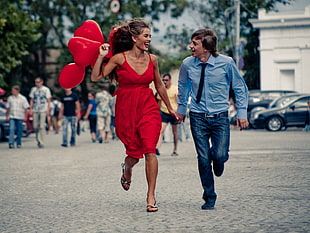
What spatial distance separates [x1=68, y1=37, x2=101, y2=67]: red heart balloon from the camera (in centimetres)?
697

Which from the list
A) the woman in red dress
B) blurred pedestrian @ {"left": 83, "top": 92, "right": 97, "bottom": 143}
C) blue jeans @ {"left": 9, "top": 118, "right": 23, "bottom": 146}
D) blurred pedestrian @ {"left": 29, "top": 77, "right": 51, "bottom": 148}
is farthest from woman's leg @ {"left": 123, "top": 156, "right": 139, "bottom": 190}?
blurred pedestrian @ {"left": 83, "top": 92, "right": 97, "bottom": 143}

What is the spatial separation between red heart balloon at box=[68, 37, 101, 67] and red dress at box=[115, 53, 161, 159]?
328 millimetres

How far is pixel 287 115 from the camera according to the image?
25953mm

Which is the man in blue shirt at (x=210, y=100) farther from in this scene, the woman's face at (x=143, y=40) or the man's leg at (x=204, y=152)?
the woman's face at (x=143, y=40)

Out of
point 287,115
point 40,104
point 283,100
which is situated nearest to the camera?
point 40,104

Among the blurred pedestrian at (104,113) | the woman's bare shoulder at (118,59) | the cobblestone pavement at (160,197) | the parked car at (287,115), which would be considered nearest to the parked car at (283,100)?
the parked car at (287,115)

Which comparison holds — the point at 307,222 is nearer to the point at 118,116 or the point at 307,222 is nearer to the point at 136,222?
the point at 136,222

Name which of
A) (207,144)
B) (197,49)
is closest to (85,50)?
(197,49)

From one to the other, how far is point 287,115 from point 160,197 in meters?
18.9

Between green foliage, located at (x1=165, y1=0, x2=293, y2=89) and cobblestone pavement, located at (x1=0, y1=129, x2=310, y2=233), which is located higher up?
green foliage, located at (x1=165, y1=0, x2=293, y2=89)

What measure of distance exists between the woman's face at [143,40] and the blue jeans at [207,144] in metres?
0.88

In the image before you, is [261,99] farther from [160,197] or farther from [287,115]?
[160,197]

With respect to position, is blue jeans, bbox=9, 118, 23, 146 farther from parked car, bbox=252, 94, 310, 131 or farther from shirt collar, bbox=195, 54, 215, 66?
shirt collar, bbox=195, 54, 215, 66

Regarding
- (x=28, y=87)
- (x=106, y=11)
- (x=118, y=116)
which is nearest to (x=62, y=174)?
(x=118, y=116)
